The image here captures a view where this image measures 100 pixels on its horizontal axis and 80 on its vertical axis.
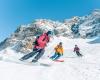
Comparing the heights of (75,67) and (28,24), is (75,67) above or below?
below

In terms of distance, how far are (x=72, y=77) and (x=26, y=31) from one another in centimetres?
12427

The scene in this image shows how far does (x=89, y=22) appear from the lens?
559 feet

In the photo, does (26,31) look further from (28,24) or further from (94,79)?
(94,79)

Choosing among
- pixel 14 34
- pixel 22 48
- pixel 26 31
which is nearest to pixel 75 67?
pixel 22 48

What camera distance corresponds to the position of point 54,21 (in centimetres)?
17175

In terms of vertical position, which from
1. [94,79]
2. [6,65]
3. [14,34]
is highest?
[14,34]

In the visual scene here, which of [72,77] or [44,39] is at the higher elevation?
[44,39]

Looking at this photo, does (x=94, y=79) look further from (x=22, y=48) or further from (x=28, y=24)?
(x=28, y=24)

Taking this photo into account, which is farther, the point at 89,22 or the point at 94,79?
the point at 89,22

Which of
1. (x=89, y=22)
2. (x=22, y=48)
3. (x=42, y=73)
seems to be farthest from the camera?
(x=89, y=22)

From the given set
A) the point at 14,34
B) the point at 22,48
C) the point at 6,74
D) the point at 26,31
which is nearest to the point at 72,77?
the point at 6,74

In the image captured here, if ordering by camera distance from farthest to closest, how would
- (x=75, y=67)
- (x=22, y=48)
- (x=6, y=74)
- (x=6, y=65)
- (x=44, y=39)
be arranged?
(x=22, y=48), (x=44, y=39), (x=75, y=67), (x=6, y=65), (x=6, y=74)

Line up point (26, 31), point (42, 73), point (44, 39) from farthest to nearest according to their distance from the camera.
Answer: point (26, 31), point (44, 39), point (42, 73)

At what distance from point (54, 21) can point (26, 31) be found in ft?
129
